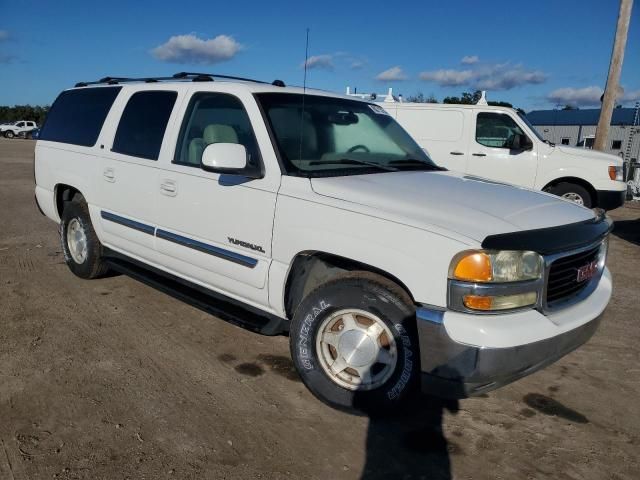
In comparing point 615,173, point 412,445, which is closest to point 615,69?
point 615,173

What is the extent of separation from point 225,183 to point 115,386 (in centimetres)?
147

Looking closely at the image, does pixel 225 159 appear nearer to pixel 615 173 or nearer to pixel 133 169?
pixel 133 169

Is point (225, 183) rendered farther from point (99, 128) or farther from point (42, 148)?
point (42, 148)

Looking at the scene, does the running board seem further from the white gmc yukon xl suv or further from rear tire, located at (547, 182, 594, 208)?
rear tire, located at (547, 182, 594, 208)

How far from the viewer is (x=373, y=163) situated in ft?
12.3

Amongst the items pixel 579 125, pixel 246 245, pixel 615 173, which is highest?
pixel 579 125

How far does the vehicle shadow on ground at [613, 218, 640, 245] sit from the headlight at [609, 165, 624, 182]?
2.99 ft

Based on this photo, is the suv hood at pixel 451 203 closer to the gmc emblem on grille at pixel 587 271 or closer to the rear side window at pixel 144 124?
the gmc emblem on grille at pixel 587 271

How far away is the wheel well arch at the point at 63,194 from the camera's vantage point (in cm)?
543

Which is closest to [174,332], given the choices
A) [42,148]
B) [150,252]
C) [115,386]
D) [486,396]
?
[150,252]

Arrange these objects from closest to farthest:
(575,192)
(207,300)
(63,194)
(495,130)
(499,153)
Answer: (207,300) → (63,194) → (575,192) → (499,153) → (495,130)

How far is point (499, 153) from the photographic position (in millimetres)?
9414

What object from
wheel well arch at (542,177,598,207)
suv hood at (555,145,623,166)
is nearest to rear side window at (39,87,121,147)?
wheel well arch at (542,177,598,207)

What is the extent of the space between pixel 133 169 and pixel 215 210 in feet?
3.77
